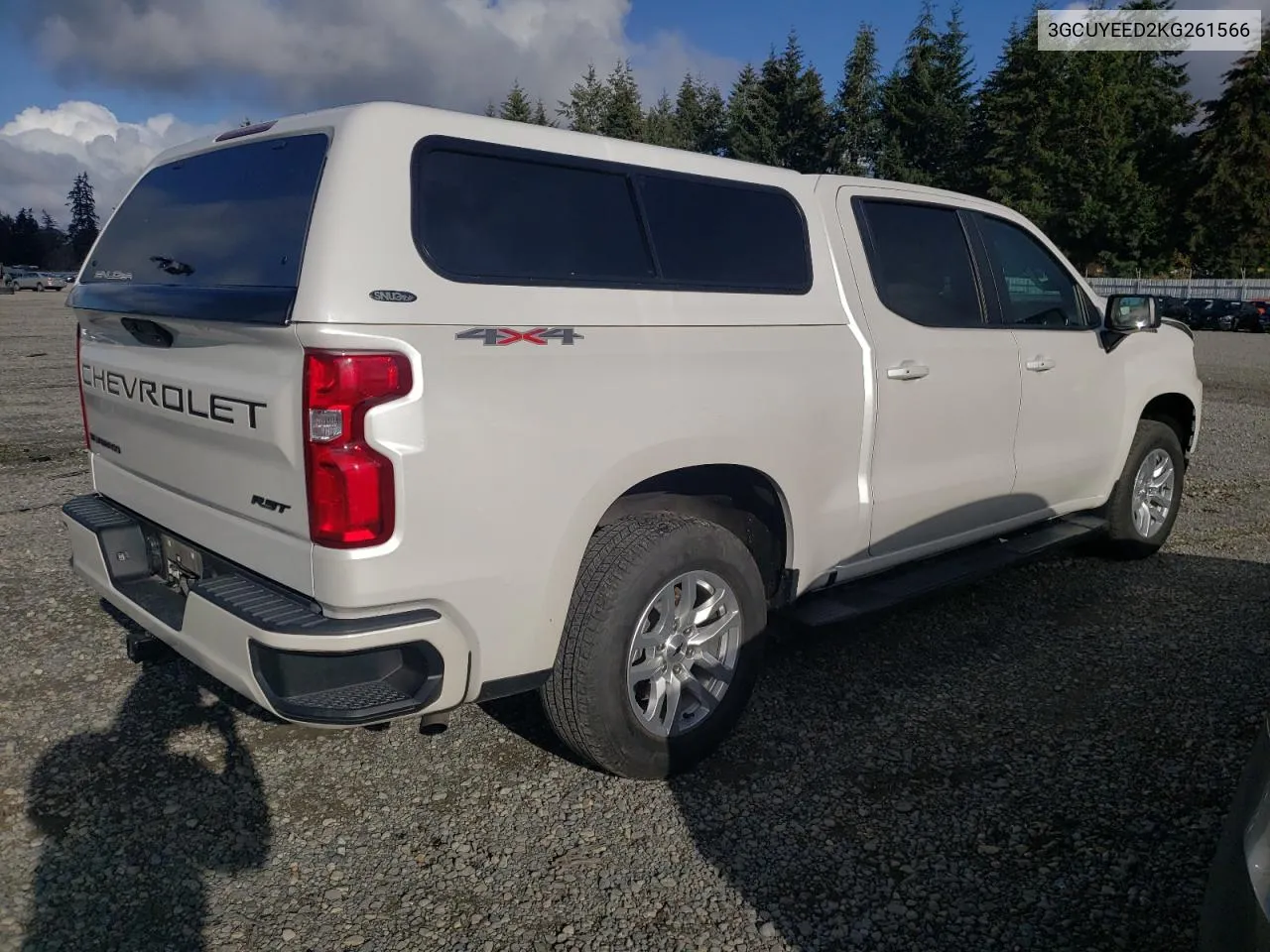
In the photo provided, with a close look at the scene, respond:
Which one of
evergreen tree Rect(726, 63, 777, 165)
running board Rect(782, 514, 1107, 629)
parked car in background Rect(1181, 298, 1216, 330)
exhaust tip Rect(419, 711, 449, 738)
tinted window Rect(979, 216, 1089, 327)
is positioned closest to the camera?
exhaust tip Rect(419, 711, 449, 738)

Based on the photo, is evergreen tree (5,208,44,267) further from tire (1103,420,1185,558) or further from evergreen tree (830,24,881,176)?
tire (1103,420,1185,558)

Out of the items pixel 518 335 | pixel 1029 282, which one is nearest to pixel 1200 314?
pixel 1029 282

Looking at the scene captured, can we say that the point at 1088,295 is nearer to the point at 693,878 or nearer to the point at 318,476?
the point at 693,878

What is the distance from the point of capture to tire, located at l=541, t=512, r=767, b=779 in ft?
9.59

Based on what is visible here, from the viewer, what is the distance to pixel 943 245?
14.0ft

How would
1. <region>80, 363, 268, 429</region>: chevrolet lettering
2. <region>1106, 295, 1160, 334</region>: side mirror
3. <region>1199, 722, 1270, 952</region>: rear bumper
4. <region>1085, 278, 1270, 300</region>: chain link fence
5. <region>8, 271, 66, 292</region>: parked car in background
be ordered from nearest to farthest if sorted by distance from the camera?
<region>1199, 722, 1270, 952</region>: rear bumper < <region>80, 363, 268, 429</region>: chevrolet lettering < <region>1106, 295, 1160, 334</region>: side mirror < <region>1085, 278, 1270, 300</region>: chain link fence < <region>8, 271, 66, 292</region>: parked car in background

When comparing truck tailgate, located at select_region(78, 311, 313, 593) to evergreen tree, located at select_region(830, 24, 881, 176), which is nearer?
truck tailgate, located at select_region(78, 311, 313, 593)

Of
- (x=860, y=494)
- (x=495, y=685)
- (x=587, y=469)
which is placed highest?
(x=587, y=469)

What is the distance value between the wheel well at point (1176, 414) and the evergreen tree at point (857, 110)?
1868 inches

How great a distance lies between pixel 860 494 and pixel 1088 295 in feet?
6.97

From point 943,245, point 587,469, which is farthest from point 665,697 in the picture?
point 943,245

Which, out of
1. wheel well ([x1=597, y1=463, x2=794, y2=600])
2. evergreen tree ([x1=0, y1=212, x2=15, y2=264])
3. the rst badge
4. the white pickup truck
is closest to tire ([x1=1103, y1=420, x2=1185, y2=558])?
the white pickup truck

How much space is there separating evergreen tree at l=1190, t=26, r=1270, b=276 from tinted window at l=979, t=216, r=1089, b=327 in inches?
2099

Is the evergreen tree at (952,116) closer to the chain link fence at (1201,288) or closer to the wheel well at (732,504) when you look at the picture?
the chain link fence at (1201,288)
